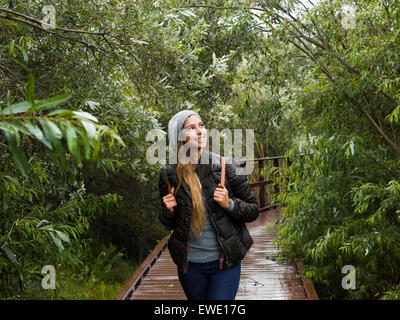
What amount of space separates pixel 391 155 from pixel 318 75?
92 centimetres

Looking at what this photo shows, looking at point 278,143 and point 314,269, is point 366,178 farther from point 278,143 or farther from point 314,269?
point 278,143

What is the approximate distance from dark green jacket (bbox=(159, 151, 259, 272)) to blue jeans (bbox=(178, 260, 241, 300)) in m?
0.04

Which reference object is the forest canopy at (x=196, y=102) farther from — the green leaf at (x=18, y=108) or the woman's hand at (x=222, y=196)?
the woman's hand at (x=222, y=196)

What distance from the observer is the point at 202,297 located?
197cm

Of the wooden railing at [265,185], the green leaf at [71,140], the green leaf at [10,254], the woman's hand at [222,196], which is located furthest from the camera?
the wooden railing at [265,185]

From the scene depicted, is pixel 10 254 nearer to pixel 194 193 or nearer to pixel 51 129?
pixel 194 193

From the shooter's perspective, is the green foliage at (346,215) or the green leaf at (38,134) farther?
the green foliage at (346,215)

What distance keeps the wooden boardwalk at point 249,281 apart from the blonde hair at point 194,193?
2230 millimetres

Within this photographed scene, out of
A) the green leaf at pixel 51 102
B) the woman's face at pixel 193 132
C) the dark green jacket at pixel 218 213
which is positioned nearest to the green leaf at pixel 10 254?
the dark green jacket at pixel 218 213

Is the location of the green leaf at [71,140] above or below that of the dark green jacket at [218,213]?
above

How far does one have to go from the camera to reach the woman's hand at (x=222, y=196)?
1.88 m

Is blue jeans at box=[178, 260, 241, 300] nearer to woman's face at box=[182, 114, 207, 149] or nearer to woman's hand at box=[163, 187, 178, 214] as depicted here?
woman's hand at box=[163, 187, 178, 214]

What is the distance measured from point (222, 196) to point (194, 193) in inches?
5.1

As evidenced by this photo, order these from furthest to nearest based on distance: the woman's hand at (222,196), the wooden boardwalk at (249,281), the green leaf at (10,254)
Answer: the wooden boardwalk at (249,281), the green leaf at (10,254), the woman's hand at (222,196)
